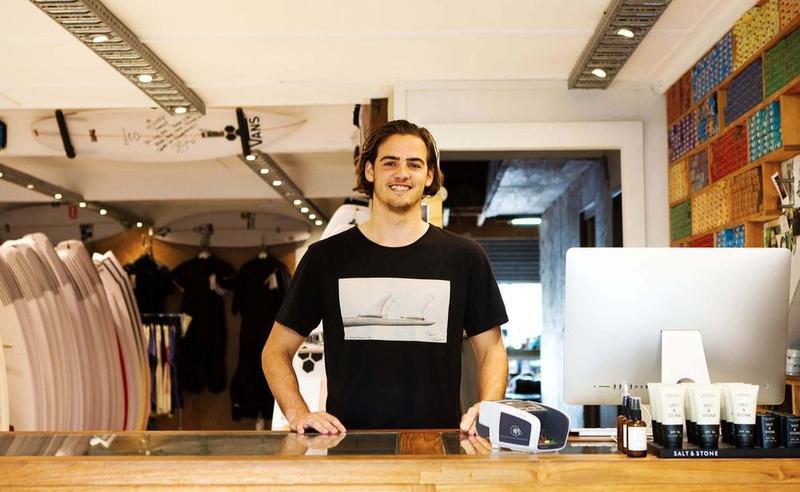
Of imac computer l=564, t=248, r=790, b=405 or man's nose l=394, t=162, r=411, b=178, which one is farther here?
man's nose l=394, t=162, r=411, b=178

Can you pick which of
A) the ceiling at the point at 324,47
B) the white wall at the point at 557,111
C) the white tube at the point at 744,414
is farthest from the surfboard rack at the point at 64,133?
the white tube at the point at 744,414

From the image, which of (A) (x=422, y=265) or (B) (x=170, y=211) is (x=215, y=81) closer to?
(A) (x=422, y=265)

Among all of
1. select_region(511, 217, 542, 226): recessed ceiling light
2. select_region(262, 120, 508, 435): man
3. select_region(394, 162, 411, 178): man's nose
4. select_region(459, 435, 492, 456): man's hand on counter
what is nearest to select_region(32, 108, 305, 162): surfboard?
select_region(262, 120, 508, 435): man

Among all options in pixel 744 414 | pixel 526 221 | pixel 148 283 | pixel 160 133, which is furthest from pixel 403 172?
pixel 526 221

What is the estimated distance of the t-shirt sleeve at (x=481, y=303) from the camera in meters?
2.54

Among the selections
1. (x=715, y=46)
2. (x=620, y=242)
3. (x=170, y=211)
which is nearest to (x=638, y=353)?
(x=715, y=46)

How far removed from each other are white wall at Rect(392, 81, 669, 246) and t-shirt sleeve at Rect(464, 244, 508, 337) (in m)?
2.25

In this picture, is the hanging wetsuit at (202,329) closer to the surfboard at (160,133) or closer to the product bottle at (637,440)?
the surfboard at (160,133)

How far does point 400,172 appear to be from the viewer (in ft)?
8.02

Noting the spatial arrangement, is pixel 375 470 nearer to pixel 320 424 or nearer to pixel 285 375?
pixel 320 424

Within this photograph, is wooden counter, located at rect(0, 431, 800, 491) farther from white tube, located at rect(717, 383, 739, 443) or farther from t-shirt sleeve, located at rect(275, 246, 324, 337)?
t-shirt sleeve, located at rect(275, 246, 324, 337)

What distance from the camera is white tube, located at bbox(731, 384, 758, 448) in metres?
1.71

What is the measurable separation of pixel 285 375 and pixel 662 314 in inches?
39.0

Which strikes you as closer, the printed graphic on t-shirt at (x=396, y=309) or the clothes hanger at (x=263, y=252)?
the printed graphic on t-shirt at (x=396, y=309)
